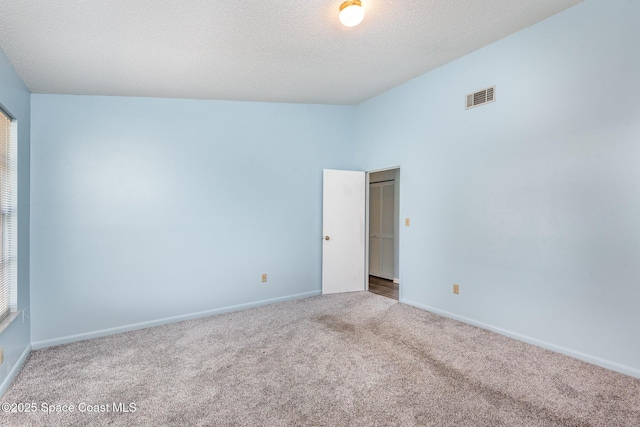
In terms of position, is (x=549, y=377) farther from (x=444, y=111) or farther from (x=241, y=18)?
(x=241, y=18)

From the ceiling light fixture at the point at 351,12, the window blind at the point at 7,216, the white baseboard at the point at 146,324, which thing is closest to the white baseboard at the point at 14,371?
the white baseboard at the point at 146,324

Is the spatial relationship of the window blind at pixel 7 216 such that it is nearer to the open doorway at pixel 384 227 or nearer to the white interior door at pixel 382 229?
the open doorway at pixel 384 227

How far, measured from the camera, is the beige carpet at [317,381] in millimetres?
1899

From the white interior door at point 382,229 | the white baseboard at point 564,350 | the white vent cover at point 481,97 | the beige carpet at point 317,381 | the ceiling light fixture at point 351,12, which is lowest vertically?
the beige carpet at point 317,381

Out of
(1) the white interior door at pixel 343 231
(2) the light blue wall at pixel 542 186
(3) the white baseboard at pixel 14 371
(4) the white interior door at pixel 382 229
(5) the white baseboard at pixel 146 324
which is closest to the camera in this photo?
(3) the white baseboard at pixel 14 371

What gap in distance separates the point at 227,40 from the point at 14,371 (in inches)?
124

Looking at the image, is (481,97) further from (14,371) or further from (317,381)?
(14,371)

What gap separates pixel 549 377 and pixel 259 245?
10.9 feet

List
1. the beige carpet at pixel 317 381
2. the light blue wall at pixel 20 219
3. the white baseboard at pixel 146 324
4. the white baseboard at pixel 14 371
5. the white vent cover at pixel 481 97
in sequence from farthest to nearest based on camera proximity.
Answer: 1. the white vent cover at pixel 481 97
2. the white baseboard at pixel 146 324
3. the light blue wall at pixel 20 219
4. the white baseboard at pixel 14 371
5. the beige carpet at pixel 317 381

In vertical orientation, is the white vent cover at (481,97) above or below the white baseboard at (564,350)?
above

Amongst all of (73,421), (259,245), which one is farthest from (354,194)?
(73,421)

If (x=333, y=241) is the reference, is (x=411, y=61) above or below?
above

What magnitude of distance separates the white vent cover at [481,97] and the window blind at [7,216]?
4.37 m

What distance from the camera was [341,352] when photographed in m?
2.77
